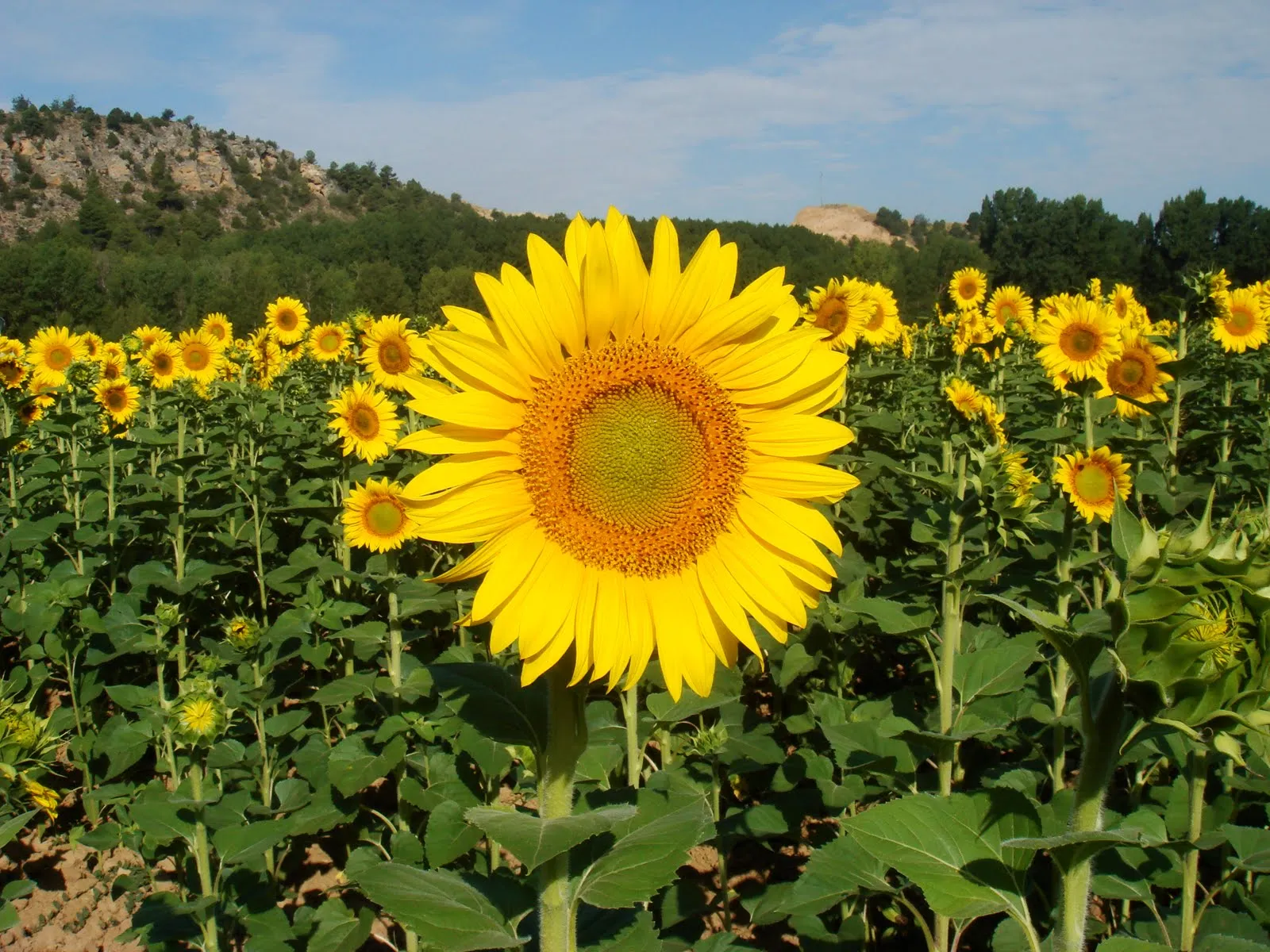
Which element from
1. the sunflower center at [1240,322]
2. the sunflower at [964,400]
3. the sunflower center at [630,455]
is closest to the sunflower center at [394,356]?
the sunflower at [964,400]

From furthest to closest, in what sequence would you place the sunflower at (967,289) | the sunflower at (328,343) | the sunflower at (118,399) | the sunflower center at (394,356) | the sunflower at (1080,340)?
the sunflower at (967,289) < the sunflower at (328,343) < the sunflower at (118,399) < the sunflower center at (394,356) < the sunflower at (1080,340)

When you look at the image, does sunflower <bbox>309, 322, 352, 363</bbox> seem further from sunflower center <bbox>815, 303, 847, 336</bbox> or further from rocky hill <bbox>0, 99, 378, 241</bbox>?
rocky hill <bbox>0, 99, 378, 241</bbox>

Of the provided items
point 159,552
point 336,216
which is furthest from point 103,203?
point 159,552

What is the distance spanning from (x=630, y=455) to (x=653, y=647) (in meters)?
0.33

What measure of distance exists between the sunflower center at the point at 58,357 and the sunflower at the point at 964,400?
A: 26.6ft

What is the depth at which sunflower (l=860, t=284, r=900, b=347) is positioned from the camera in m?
6.63

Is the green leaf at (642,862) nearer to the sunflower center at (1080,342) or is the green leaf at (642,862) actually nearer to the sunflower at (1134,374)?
the sunflower center at (1080,342)

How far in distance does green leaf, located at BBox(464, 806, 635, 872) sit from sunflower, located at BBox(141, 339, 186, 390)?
708cm

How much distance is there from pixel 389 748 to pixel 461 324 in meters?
2.36

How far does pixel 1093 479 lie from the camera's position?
14.2 ft

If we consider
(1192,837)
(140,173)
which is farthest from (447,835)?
(140,173)

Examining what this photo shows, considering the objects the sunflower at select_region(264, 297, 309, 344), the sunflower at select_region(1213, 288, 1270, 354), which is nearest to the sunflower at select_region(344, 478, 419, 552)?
the sunflower at select_region(264, 297, 309, 344)

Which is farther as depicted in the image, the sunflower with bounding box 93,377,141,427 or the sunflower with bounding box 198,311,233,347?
the sunflower with bounding box 198,311,233,347

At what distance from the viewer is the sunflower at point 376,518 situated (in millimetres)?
4176
